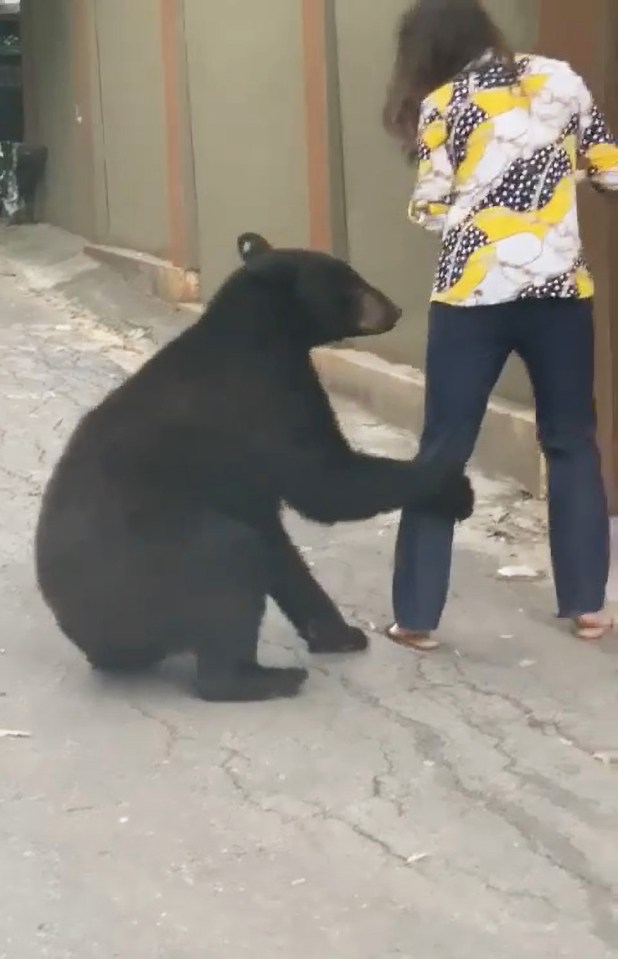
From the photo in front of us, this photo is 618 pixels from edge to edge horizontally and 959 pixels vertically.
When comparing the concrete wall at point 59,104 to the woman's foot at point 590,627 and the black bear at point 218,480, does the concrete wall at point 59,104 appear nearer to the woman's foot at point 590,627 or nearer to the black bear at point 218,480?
the black bear at point 218,480

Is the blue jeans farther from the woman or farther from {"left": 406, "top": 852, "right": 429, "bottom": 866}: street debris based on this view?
{"left": 406, "top": 852, "right": 429, "bottom": 866}: street debris

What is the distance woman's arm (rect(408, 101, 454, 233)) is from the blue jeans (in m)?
0.28

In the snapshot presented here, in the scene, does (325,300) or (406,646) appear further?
(406,646)

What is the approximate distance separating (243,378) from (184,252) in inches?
273

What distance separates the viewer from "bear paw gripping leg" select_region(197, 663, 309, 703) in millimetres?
4188

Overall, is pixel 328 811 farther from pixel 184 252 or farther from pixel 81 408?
pixel 184 252

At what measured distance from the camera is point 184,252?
35.8ft

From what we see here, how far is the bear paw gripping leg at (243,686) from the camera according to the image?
4188 mm

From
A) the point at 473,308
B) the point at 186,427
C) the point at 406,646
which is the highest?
the point at 473,308

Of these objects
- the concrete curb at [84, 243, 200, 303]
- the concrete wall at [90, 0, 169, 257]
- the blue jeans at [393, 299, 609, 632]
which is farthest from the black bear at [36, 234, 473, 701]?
the concrete wall at [90, 0, 169, 257]

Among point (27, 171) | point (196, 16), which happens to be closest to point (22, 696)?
point (196, 16)

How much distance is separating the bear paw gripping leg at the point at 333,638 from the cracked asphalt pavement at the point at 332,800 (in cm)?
6

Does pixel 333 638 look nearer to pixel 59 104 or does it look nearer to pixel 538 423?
pixel 538 423

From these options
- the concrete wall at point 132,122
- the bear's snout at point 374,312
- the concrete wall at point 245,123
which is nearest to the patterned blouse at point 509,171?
the bear's snout at point 374,312
